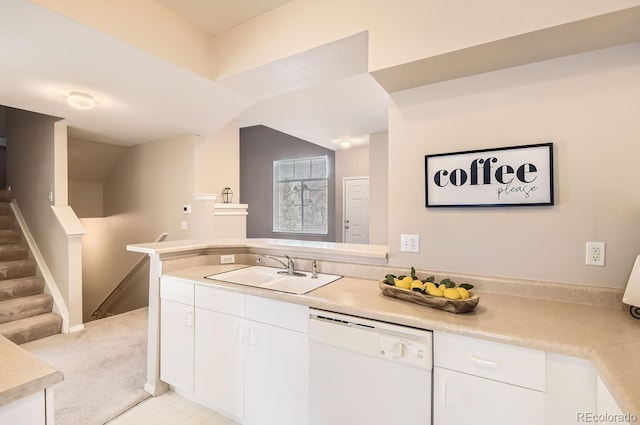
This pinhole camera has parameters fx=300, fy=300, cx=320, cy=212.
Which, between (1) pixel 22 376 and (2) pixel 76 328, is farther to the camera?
(2) pixel 76 328

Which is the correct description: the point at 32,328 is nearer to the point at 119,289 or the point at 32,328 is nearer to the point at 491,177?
the point at 119,289

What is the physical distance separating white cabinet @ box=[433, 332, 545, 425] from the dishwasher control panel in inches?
1.8

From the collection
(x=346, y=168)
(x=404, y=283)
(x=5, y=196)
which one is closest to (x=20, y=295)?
(x=5, y=196)

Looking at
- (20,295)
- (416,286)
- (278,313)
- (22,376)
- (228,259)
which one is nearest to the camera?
(22,376)

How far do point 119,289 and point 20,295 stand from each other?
154 centimetres

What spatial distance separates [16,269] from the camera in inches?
146

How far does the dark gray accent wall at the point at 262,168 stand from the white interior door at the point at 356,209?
0.74m

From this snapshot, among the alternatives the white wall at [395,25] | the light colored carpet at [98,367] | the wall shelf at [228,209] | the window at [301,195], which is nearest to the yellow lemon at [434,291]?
the white wall at [395,25]

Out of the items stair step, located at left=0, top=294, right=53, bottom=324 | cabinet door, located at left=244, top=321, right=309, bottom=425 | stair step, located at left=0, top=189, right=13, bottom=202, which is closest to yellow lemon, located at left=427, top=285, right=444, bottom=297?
cabinet door, located at left=244, top=321, right=309, bottom=425

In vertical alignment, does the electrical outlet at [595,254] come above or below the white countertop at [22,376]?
above

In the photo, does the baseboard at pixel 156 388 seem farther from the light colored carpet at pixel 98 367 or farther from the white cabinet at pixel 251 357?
the white cabinet at pixel 251 357

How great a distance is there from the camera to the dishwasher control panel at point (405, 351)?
1255 mm

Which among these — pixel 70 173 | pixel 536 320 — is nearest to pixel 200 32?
pixel 536 320

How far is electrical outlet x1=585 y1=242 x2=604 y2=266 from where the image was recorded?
1.46 m
